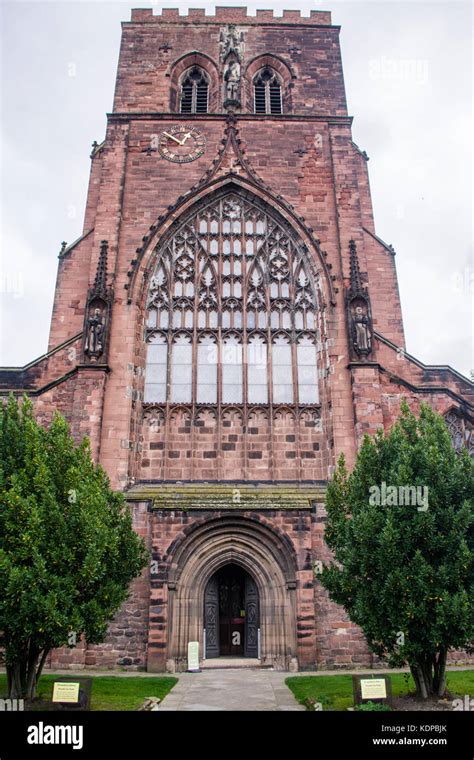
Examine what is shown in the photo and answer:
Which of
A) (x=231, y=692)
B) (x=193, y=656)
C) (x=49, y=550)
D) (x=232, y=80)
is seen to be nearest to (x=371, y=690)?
(x=231, y=692)

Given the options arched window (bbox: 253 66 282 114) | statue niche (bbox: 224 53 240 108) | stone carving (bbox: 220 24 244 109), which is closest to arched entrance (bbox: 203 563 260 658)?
statue niche (bbox: 224 53 240 108)

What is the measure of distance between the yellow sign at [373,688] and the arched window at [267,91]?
23.3 metres

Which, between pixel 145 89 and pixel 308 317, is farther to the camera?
pixel 145 89

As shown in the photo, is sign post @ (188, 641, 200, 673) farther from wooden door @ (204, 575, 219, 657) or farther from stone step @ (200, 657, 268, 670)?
wooden door @ (204, 575, 219, 657)

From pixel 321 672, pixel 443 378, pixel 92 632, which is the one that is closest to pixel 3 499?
pixel 92 632

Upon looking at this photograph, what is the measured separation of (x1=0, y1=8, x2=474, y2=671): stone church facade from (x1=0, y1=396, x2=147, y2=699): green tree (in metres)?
5.10

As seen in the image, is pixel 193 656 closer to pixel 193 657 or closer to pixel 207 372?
pixel 193 657

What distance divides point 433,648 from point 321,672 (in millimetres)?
6087

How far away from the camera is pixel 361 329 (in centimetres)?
2016

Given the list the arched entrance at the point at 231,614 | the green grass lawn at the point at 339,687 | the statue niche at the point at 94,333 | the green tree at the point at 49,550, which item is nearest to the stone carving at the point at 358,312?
the arched entrance at the point at 231,614

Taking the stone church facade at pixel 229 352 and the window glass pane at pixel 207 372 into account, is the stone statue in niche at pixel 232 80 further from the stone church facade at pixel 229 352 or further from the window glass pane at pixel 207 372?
the window glass pane at pixel 207 372
